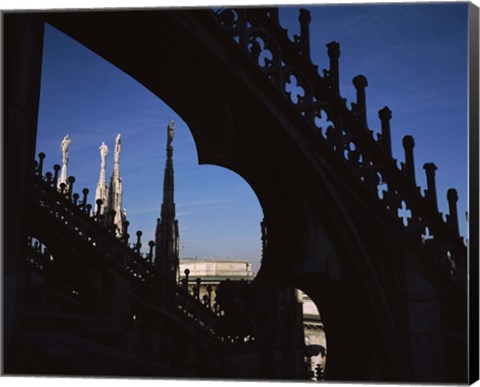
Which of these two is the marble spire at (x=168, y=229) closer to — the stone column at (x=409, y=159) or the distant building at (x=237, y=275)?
the distant building at (x=237, y=275)

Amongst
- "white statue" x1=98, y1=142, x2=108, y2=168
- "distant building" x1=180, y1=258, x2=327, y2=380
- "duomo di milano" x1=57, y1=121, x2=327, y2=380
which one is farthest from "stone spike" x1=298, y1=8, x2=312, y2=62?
"white statue" x1=98, y1=142, x2=108, y2=168

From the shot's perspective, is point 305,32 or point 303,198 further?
point 305,32

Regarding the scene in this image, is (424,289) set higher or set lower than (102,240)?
lower

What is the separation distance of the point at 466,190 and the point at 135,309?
6711mm

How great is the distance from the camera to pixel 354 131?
4.34m

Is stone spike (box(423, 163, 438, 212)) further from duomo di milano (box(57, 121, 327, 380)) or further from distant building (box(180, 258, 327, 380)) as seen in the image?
distant building (box(180, 258, 327, 380))

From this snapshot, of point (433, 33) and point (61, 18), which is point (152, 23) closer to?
point (61, 18)

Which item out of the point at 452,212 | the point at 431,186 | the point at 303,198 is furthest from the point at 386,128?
the point at 303,198

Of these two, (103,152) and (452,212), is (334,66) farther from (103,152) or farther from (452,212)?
(103,152)

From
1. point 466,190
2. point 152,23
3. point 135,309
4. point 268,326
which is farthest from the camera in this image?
point 135,309

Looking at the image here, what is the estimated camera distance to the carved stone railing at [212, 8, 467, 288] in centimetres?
401

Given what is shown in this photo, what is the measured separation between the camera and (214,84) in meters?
3.83

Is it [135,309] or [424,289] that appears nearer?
[424,289]

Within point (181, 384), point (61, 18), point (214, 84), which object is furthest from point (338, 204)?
point (61, 18)
